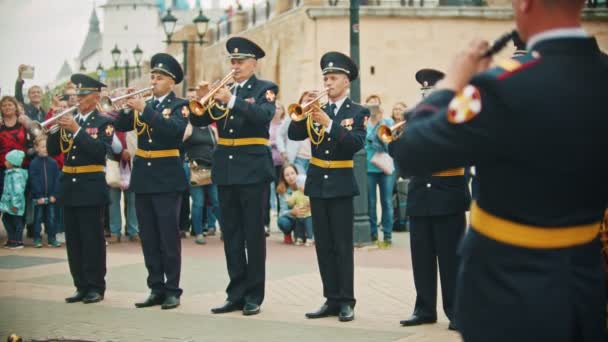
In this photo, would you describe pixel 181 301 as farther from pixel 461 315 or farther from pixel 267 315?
pixel 461 315

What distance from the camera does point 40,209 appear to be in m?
14.6

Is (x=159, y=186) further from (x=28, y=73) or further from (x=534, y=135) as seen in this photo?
(x=534, y=135)

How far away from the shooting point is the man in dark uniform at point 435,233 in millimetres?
8008

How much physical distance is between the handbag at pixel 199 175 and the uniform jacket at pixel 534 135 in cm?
1149

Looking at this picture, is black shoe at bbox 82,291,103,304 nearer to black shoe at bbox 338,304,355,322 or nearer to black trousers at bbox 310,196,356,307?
black trousers at bbox 310,196,356,307

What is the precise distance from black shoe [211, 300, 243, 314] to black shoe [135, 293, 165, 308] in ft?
2.27

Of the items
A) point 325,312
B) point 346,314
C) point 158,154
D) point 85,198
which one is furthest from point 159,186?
point 346,314

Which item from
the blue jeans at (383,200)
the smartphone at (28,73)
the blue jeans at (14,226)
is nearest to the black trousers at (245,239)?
the smartphone at (28,73)

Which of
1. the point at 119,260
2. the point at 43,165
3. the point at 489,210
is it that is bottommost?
the point at 119,260

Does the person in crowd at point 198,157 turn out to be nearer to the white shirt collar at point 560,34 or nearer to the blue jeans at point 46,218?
the blue jeans at point 46,218

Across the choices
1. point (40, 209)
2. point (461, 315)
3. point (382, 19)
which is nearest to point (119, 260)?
point (40, 209)

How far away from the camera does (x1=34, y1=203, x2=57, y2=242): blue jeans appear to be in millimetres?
14547

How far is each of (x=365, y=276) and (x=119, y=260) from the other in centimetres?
353

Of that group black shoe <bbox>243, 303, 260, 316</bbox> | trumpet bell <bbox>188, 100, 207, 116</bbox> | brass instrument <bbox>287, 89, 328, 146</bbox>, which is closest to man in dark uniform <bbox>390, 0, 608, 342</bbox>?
brass instrument <bbox>287, 89, 328, 146</bbox>
